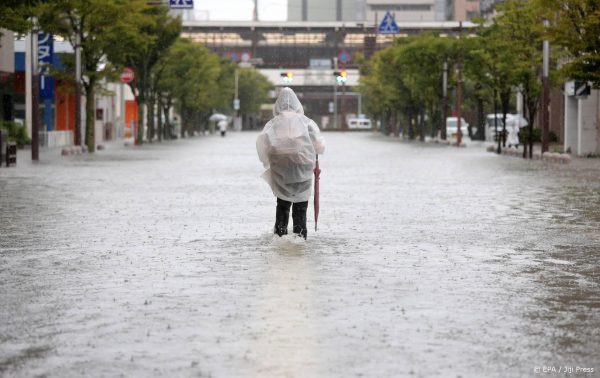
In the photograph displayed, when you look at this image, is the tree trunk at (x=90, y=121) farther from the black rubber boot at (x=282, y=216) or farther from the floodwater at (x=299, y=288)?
the black rubber boot at (x=282, y=216)

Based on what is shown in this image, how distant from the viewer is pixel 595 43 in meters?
37.8

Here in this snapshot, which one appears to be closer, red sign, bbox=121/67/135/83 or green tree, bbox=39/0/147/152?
green tree, bbox=39/0/147/152

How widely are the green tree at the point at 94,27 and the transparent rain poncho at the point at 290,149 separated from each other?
38.4m

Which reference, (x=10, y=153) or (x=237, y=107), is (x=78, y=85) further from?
(x=237, y=107)

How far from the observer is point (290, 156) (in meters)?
15.7

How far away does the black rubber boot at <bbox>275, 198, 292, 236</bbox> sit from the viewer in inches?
620

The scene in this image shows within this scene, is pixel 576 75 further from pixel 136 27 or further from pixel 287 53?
pixel 287 53

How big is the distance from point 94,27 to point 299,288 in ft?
156

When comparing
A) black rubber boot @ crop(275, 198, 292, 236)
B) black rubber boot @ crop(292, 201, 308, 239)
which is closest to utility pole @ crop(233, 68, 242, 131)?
black rubber boot @ crop(275, 198, 292, 236)

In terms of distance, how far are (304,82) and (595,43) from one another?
14491 cm

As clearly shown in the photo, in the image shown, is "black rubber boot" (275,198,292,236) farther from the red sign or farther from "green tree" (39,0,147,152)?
the red sign

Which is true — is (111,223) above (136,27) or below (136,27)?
below

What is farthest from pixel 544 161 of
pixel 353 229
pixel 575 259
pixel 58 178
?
pixel 575 259

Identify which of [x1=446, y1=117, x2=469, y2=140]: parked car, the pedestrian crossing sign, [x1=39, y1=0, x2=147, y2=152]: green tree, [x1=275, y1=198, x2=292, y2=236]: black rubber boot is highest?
the pedestrian crossing sign
